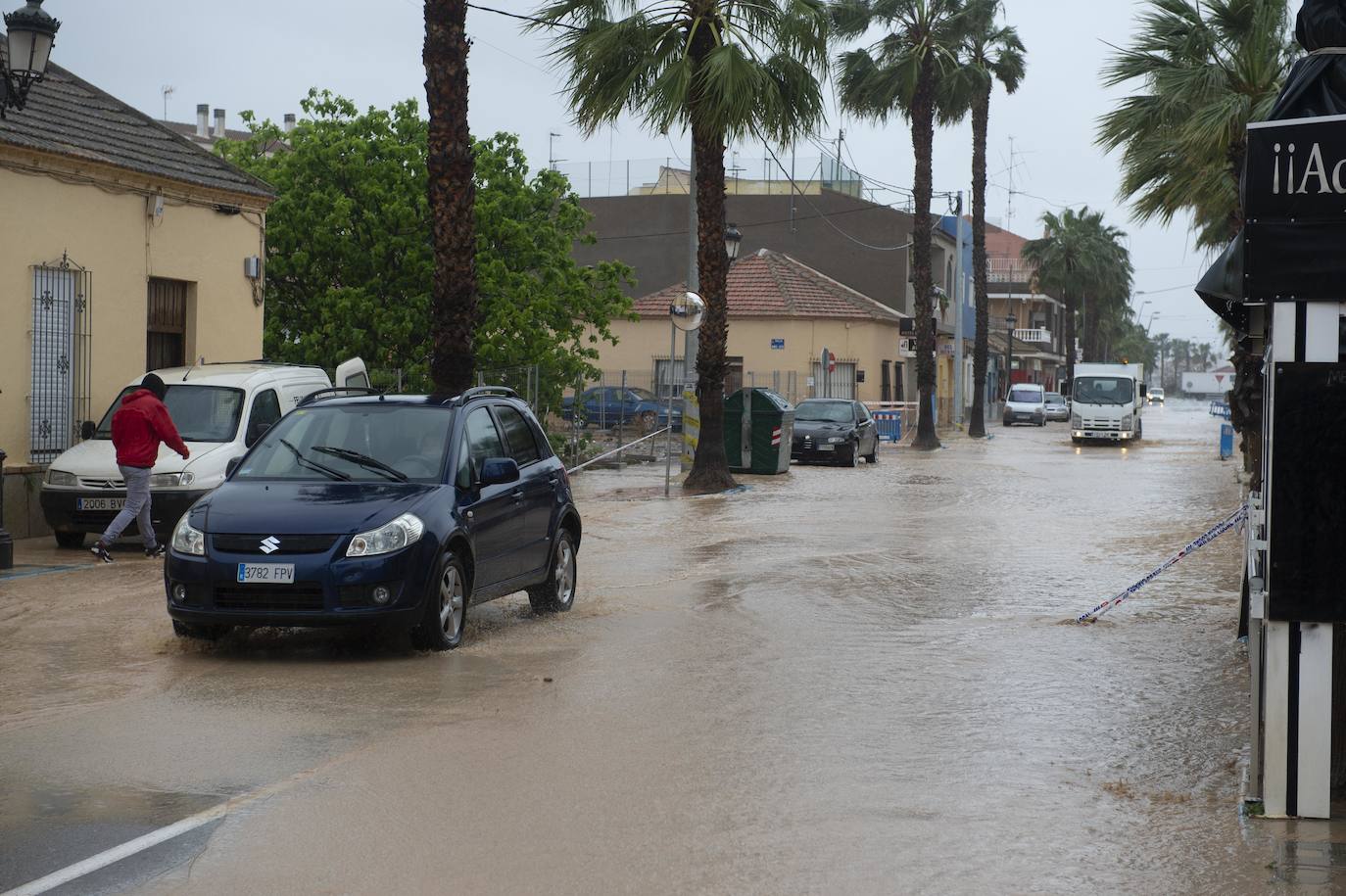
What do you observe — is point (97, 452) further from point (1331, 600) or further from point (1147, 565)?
point (1331, 600)

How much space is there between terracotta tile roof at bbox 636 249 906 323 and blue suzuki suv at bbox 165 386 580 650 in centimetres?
4099

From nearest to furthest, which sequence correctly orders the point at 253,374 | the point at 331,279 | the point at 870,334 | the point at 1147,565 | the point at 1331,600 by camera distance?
1. the point at 1331,600
2. the point at 1147,565
3. the point at 253,374
4. the point at 331,279
5. the point at 870,334

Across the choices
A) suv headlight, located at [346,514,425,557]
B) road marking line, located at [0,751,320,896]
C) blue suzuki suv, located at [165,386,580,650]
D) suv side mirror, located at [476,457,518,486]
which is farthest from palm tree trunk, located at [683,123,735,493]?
road marking line, located at [0,751,320,896]

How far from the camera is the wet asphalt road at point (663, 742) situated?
556cm

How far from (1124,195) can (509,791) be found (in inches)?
739

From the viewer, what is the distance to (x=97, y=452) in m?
15.8

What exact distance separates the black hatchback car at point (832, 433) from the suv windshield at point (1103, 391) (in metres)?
16.2

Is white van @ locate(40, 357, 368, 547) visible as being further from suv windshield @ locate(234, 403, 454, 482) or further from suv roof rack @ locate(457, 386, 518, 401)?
suv windshield @ locate(234, 403, 454, 482)

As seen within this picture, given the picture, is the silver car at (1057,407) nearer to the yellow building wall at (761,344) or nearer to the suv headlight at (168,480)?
the yellow building wall at (761,344)

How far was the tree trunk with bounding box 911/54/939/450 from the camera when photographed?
4228 cm

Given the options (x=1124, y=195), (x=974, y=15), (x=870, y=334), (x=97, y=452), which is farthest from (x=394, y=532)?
(x=870, y=334)

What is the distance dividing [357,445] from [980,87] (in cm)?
3809

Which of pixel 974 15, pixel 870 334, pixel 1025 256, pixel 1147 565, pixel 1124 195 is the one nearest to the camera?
pixel 1147 565

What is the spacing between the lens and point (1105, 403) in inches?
1935
